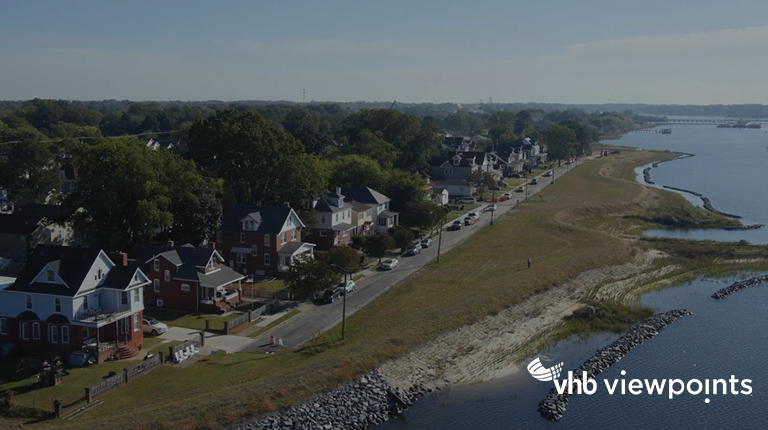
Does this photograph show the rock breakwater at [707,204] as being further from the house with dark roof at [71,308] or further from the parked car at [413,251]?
the house with dark roof at [71,308]

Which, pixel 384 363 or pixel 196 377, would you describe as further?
pixel 384 363

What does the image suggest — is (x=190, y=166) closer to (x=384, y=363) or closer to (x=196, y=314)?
(x=196, y=314)

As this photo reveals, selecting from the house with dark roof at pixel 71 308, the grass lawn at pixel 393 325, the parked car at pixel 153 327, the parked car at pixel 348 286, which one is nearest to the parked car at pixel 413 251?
the grass lawn at pixel 393 325

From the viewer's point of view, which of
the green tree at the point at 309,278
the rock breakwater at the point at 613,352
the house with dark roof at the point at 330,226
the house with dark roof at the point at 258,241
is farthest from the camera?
the house with dark roof at the point at 330,226

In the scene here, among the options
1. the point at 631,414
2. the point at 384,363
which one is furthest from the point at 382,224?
the point at 631,414

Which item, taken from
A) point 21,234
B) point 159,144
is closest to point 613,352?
point 21,234
